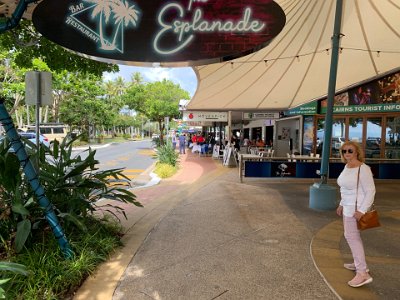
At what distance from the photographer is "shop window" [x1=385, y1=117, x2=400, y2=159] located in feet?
44.3

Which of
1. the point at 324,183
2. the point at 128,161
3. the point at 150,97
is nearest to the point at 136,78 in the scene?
the point at 150,97

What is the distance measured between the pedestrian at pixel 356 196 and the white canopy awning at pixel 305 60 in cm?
536

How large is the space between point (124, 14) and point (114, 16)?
13 cm

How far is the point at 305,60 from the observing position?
36.4 feet

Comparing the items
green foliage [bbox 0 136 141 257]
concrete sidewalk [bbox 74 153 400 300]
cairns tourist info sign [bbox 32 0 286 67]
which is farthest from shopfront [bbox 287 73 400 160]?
green foliage [bbox 0 136 141 257]

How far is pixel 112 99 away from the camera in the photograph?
59.0 meters

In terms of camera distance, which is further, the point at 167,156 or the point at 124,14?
the point at 167,156

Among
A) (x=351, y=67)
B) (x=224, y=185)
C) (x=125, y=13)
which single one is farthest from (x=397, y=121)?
(x=125, y=13)

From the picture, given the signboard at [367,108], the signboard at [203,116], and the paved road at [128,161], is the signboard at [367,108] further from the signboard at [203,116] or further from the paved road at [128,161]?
the paved road at [128,161]

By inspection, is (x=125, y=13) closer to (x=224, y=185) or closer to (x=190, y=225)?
(x=190, y=225)

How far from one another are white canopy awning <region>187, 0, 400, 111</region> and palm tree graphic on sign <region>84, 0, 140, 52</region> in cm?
485

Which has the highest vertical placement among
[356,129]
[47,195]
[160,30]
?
[160,30]

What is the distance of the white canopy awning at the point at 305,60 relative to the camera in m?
8.48

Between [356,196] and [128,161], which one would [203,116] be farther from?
[356,196]
